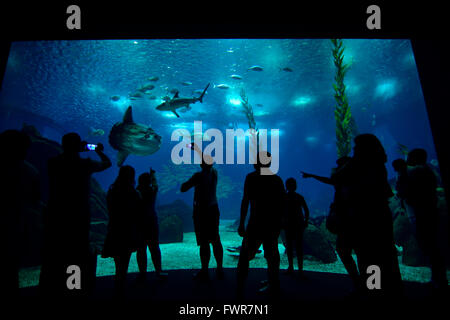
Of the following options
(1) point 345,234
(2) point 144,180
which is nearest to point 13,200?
(2) point 144,180

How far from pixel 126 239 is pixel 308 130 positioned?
3651 centimetres

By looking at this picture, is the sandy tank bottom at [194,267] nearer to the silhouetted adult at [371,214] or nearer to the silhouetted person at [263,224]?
the silhouetted person at [263,224]

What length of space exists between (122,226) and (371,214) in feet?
10.9

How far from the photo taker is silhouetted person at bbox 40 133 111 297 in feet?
7.50

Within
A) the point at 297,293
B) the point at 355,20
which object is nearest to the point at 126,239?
the point at 297,293

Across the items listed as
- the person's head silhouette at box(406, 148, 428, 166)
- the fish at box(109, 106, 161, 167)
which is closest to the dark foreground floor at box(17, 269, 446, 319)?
the person's head silhouette at box(406, 148, 428, 166)

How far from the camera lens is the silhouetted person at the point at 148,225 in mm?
3533

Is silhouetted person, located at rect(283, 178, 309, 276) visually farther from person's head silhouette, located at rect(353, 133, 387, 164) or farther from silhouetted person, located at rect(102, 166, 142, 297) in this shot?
silhouetted person, located at rect(102, 166, 142, 297)

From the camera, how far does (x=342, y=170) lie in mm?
2680

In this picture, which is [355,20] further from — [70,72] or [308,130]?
[308,130]

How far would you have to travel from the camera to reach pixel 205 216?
354cm

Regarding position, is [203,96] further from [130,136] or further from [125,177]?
[125,177]

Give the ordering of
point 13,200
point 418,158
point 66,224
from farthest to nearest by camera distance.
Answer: point 418,158, point 66,224, point 13,200
